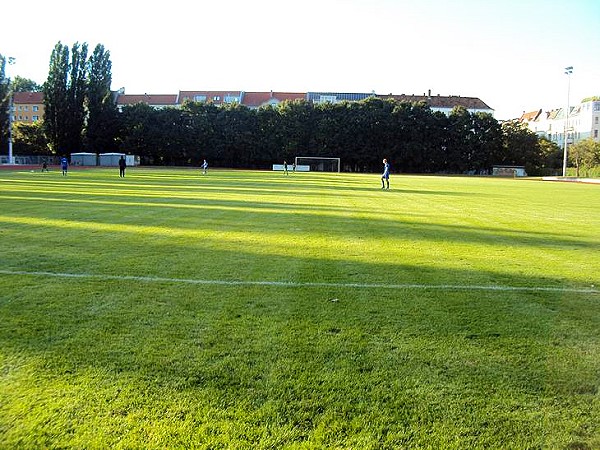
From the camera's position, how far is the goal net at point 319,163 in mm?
76438

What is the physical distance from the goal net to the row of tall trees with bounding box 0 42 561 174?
2.27 meters

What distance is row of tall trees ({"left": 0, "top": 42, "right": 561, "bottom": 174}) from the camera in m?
76.7

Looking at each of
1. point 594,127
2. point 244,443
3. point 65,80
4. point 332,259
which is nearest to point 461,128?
point 594,127

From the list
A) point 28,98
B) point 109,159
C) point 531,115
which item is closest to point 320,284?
point 109,159

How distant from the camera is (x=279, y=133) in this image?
7831cm

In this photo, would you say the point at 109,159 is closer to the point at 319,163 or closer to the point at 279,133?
the point at 279,133

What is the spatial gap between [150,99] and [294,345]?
414ft

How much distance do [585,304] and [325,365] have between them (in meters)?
3.95

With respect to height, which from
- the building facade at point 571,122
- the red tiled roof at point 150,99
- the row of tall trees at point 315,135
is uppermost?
the red tiled roof at point 150,99

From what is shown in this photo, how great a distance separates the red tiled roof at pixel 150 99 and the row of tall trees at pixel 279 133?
1667 inches

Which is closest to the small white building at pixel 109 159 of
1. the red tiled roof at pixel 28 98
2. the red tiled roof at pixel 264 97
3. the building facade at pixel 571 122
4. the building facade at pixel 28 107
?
the red tiled roof at pixel 264 97

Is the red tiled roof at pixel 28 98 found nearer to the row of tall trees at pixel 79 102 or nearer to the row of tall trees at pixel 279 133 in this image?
the row of tall trees at pixel 279 133

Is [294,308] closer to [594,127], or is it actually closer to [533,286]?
[533,286]

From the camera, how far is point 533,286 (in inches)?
281
